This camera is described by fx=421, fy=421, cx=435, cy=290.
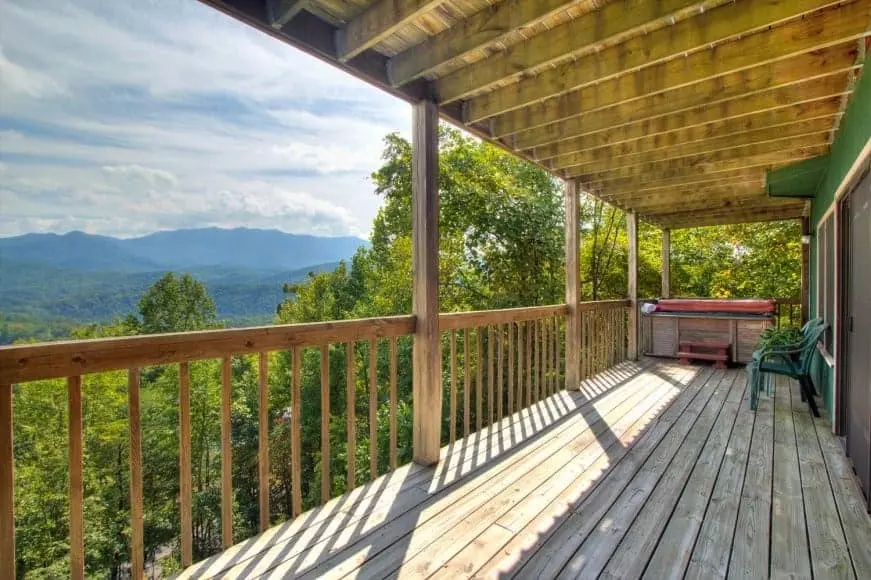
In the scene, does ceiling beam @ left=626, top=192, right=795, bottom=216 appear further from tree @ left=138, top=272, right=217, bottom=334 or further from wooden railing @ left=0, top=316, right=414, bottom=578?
tree @ left=138, top=272, right=217, bottom=334

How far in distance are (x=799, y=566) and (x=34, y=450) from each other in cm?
1678

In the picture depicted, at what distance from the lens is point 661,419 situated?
3750 mm

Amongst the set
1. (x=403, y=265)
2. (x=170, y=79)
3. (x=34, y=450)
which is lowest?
(x=34, y=450)

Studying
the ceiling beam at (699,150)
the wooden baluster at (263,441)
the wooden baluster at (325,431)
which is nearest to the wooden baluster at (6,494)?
the wooden baluster at (263,441)

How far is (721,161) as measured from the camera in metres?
4.25

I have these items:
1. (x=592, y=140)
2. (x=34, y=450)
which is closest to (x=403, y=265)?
(x=592, y=140)

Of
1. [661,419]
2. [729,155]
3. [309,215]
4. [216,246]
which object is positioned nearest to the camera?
[661,419]

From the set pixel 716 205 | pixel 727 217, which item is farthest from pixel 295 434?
pixel 727 217

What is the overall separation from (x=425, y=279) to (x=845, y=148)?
315cm

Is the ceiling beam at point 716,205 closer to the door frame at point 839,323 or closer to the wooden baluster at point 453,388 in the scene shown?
the door frame at point 839,323

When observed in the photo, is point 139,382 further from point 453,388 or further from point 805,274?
point 805,274

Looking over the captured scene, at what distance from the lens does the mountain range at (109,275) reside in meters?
14.2

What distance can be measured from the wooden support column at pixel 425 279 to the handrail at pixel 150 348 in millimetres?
532

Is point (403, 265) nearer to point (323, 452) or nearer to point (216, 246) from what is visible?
point (323, 452)
